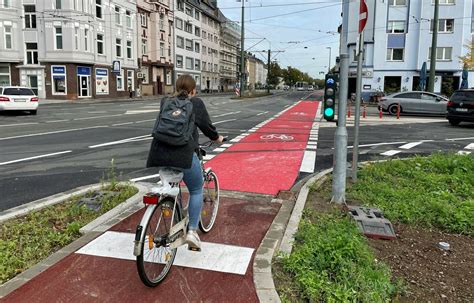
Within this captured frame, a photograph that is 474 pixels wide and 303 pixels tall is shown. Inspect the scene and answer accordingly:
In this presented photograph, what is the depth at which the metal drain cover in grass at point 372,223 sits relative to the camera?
4863 millimetres

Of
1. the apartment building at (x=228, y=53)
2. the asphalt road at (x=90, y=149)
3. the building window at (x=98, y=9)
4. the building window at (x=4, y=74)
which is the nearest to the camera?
the asphalt road at (x=90, y=149)

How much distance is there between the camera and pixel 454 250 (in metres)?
4.59

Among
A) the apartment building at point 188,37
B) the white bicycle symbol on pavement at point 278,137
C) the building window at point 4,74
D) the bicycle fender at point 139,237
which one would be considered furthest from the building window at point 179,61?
the bicycle fender at point 139,237

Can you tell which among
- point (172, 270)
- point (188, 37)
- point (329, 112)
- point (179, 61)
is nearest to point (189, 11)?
point (188, 37)

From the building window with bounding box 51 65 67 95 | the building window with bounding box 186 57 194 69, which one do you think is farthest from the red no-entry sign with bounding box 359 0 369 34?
the building window with bounding box 186 57 194 69

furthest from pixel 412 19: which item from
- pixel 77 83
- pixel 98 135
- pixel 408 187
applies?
pixel 408 187

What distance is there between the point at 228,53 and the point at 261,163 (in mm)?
100746

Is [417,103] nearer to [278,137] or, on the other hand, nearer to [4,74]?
[278,137]

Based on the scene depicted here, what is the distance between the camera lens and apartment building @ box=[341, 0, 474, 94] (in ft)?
146

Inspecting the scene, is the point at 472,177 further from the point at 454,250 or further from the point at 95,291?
the point at 95,291

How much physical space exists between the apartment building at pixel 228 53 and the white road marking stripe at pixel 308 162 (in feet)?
292

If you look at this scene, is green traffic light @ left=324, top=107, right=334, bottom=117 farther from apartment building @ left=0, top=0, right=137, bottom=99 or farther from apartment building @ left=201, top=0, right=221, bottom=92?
apartment building @ left=201, top=0, right=221, bottom=92

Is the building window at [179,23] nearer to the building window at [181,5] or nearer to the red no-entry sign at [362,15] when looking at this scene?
the building window at [181,5]

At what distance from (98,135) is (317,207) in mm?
10145
